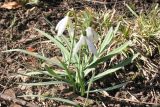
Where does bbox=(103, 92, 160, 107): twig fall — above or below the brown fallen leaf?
below

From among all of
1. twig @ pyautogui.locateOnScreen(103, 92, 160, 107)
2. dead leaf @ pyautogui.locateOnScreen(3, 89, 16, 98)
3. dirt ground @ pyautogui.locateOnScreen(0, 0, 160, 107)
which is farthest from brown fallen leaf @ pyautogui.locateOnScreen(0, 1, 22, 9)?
twig @ pyautogui.locateOnScreen(103, 92, 160, 107)

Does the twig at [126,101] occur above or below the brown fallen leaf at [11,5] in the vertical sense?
below

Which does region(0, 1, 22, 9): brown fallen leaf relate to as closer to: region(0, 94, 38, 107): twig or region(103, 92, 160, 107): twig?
region(0, 94, 38, 107): twig

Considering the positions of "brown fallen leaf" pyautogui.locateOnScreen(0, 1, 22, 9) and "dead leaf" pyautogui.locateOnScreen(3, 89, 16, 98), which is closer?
"dead leaf" pyautogui.locateOnScreen(3, 89, 16, 98)

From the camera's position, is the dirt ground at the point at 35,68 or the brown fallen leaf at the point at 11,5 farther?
the brown fallen leaf at the point at 11,5

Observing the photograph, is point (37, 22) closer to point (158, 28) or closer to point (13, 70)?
point (13, 70)

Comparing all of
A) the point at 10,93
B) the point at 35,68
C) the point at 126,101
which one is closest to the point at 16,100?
the point at 10,93

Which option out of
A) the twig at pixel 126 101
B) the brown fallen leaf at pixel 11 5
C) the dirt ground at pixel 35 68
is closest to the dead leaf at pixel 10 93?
the dirt ground at pixel 35 68

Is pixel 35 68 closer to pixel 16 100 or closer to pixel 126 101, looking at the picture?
pixel 16 100

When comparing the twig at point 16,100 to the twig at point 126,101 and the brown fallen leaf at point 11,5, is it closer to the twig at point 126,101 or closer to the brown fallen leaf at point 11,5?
the twig at point 126,101
